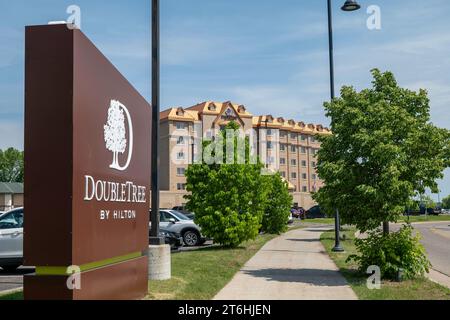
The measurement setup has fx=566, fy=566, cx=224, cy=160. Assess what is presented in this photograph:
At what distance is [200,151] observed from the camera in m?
20.2

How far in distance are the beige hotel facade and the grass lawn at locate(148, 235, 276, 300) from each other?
177 ft

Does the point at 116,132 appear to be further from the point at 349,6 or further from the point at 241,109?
the point at 241,109

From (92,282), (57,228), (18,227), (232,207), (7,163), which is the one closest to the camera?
(57,228)

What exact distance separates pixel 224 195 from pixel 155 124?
8113mm

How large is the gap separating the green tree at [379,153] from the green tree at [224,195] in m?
6.39

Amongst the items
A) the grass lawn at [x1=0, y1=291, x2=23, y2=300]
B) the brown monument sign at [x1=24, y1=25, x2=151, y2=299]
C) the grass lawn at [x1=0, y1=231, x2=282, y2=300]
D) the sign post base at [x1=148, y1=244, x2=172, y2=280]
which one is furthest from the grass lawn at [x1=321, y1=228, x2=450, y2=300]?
the grass lawn at [x1=0, y1=291, x2=23, y2=300]

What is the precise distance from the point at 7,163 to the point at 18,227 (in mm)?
122310

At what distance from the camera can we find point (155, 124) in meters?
11.0

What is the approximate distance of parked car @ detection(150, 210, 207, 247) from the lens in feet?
Result: 69.0

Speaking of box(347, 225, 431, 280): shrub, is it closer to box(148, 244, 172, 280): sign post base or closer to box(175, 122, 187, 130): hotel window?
box(148, 244, 172, 280): sign post base

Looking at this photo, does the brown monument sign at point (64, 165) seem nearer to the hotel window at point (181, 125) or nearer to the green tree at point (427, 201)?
the green tree at point (427, 201)

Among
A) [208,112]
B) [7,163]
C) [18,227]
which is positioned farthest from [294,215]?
[7,163]

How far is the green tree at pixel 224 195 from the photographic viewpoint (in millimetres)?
18797
